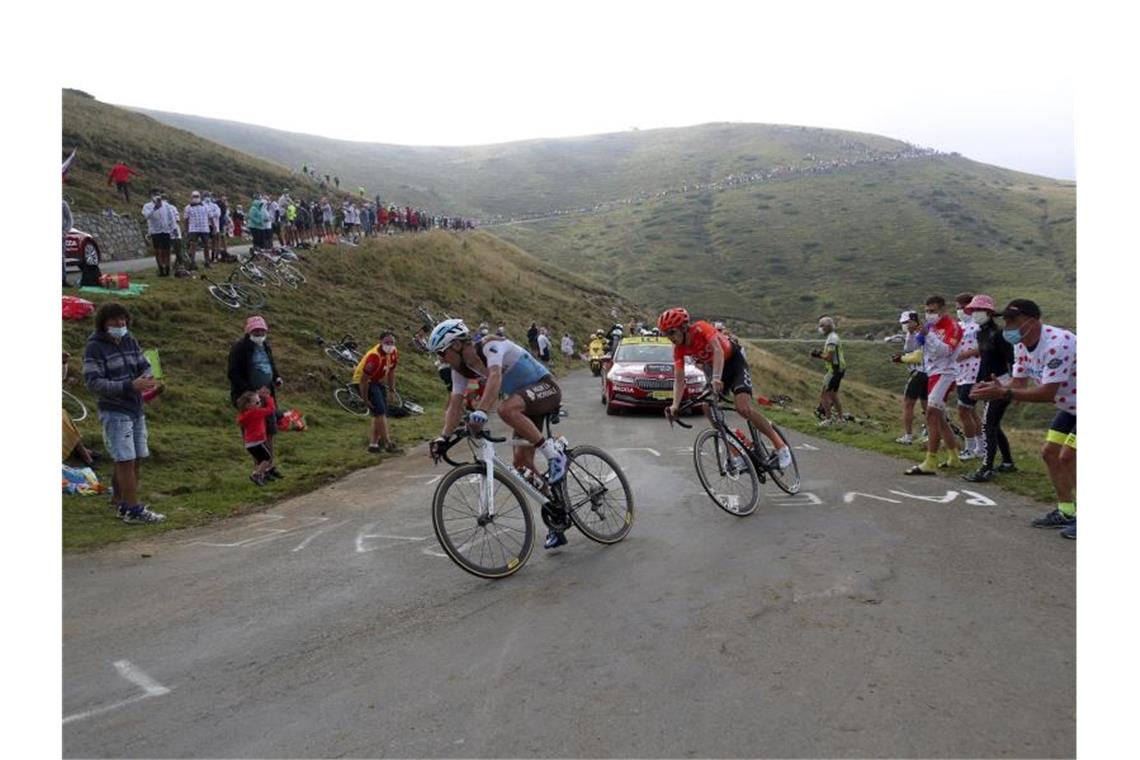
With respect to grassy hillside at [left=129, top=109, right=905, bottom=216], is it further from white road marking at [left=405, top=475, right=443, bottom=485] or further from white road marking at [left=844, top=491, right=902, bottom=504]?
white road marking at [left=844, top=491, right=902, bottom=504]

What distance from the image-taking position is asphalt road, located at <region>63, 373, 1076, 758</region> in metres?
3.75

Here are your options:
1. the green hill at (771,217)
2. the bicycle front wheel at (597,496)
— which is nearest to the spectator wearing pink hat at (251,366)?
the bicycle front wheel at (597,496)

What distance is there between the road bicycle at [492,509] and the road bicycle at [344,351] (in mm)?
14956

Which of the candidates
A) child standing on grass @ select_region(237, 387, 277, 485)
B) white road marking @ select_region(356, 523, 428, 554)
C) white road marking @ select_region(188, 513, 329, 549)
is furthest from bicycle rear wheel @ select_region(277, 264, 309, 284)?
white road marking @ select_region(356, 523, 428, 554)

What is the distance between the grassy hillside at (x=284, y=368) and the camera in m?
10.3

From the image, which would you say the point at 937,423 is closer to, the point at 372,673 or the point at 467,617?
the point at 467,617

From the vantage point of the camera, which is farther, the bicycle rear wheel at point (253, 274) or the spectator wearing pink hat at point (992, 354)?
the bicycle rear wheel at point (253, 274)

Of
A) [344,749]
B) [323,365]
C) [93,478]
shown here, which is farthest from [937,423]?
[323,365]

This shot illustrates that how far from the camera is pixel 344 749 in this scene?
372 cm

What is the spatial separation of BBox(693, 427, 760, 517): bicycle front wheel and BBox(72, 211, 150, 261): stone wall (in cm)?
2438

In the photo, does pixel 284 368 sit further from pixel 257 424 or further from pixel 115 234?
pixel 115 234

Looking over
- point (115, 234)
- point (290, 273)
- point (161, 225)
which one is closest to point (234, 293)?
point (161, 225)

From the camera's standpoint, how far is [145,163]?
137 feet

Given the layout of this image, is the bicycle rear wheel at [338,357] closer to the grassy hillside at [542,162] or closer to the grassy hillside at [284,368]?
the grassy hillside at [284,368]
